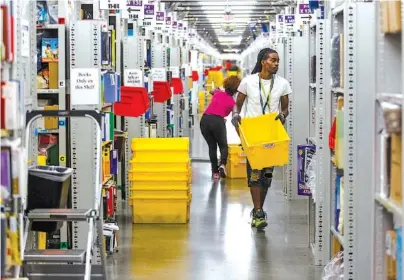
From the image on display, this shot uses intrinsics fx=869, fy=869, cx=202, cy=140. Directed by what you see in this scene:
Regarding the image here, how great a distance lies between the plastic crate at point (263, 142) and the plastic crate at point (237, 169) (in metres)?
4.86

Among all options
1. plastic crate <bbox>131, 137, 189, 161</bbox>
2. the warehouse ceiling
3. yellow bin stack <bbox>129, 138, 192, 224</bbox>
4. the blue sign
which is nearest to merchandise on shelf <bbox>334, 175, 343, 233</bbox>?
yellow bin stack <bbox>129, 138, 192, 224</bbox>

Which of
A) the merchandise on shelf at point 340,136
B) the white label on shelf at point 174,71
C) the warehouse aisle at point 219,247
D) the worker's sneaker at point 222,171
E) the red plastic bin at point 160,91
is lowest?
the warehouse aisle at point 219,247

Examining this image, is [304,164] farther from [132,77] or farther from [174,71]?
[174,71]

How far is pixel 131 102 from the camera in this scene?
9.71 m

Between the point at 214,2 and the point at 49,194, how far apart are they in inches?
730

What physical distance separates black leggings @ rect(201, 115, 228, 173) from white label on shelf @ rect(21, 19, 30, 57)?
25.4 ft

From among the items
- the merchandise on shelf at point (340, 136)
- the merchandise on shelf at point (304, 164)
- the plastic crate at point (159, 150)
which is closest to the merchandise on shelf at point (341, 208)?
the merchandise on shelf at point (340, 136)

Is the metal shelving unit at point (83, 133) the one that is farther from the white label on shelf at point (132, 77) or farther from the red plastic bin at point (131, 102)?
the white label on shelf at point (132, 77)

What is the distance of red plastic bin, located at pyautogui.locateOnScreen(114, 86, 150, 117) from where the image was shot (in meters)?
9.66

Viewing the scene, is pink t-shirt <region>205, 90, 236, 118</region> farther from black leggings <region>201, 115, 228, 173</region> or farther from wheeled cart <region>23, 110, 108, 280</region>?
wheeled cart <region>23, 110, 108, 280</region>

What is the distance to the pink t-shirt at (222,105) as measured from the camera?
13.2 m

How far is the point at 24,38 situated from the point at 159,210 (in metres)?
4.32

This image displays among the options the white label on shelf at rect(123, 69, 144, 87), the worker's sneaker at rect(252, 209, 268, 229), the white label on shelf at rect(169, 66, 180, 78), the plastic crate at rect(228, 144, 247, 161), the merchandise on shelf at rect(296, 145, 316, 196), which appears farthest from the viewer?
the white label on shelf at rect(169, 66, 180, 78)

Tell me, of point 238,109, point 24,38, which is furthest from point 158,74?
point 24,38
